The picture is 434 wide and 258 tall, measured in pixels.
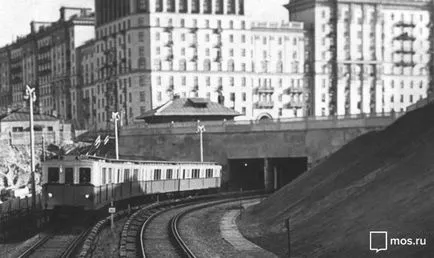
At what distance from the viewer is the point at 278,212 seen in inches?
1965

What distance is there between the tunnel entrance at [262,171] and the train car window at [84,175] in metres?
50.5

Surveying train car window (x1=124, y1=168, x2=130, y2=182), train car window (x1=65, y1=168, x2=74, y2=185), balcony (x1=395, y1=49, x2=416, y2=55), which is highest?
balcony (x1=395, y1=49, x2=416, y2=55)

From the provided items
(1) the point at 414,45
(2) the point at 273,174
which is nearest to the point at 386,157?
(2) the point at 273,174

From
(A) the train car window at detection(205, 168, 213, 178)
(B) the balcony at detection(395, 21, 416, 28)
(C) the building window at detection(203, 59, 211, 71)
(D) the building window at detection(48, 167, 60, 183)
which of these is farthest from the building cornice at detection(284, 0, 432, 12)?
(D) the building window at detection(48, 167, 60, 183)

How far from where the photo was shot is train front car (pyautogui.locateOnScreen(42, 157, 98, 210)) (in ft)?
149

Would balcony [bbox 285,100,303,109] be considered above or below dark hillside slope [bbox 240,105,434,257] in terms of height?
above

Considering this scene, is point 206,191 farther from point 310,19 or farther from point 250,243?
point 310,19

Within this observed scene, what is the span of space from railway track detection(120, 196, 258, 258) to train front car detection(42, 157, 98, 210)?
9.65ft

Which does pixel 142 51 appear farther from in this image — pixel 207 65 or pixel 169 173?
pixel 169 173

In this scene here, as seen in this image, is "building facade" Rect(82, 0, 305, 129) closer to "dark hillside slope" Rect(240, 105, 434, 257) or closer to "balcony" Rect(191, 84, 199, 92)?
"balcony" Rect(191, 84, 199, 92)

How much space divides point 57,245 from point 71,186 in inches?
259

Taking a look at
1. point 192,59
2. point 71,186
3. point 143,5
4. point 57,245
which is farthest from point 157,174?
point 192,59

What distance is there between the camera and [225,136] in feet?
329

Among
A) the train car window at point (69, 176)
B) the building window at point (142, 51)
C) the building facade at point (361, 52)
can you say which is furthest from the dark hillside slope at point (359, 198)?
the building facade at point (361, 52)
